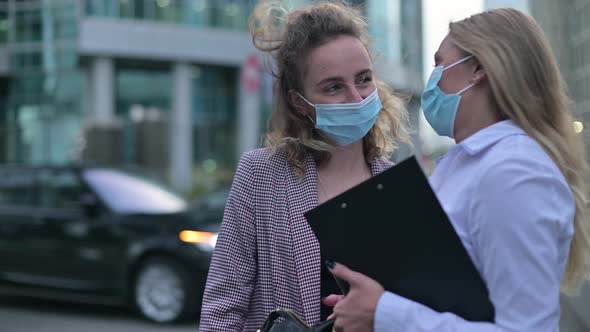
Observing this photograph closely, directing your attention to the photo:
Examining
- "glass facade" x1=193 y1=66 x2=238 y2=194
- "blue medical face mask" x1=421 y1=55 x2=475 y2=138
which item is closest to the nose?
"blue medical face mask" x1=421 y1=55 x2=475 y2=138

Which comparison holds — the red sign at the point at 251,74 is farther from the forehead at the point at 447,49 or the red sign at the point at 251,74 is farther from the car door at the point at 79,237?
the forehead at the point at 447,49

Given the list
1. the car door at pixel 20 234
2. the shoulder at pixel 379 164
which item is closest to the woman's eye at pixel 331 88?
the shoulder at pixel 379 164

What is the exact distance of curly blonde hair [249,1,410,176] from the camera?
2.10 meters

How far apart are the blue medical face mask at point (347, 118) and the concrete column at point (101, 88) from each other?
27.7m

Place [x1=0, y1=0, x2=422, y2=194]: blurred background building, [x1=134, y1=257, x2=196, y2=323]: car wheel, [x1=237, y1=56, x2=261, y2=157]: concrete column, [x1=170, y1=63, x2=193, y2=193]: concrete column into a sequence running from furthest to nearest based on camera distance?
1. [x1=237, y1=56, x2=261, y2=157]: concrete column
2. [x1=170, y1=63, x2=193, y2=193]: concrete column
3. [x1=0, y1=0, x2=422, y2=194]: blurred background building
4. [x1=134, y1=257, x2=196, y2=323]: car wheel

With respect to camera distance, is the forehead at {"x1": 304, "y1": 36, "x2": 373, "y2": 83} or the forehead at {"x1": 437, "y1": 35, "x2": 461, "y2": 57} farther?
the forehead at {"x1": 304, "y1": 36, "x2": 373, "y2": 83}

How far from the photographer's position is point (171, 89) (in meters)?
30.5

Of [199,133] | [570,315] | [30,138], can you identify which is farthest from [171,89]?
[570,315]

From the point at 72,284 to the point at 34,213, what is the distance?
37.4 inches

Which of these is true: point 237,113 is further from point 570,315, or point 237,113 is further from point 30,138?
point 570,315

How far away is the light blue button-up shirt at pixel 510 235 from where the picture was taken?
4.25ft

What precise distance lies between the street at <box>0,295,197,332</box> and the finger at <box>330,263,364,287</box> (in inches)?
225

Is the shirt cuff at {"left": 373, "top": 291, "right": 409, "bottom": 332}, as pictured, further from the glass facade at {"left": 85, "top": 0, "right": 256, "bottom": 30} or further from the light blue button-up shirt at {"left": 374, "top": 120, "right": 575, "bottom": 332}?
the glass facade at {"left": 85, "top": 0, "right": 256, "bottom": 30}

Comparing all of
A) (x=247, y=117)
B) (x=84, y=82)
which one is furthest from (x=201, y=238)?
(x=84, y=82)
